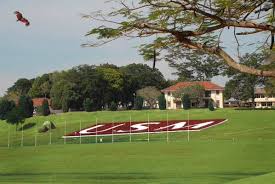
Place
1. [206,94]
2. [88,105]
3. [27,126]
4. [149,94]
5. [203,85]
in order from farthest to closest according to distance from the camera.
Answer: [206,94]
[149,94]
[203,85]
[88,105]
[27,126]

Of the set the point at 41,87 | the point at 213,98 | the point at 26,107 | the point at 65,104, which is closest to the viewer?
the point at 26,107

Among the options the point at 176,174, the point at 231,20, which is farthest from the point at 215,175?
the point at 231,20

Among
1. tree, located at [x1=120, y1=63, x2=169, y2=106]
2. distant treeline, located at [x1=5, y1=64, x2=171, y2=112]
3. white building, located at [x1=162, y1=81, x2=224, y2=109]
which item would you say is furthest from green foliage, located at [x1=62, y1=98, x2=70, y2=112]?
white building, located at [x1=162, y1=81, x2=224, y2=109]

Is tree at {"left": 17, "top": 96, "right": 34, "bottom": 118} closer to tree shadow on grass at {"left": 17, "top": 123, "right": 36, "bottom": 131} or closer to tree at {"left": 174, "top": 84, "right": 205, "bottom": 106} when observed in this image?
tree shadow on grass at {"left": 17, "top": 123, "right": 36, "bottom": 131}

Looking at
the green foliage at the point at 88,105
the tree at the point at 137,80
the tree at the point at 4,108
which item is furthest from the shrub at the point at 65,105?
the tree at the point at 137,80

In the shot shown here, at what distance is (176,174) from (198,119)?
132 ft

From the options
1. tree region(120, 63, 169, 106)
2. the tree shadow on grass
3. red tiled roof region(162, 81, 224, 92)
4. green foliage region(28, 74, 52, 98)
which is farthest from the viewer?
green foliage region(28, 74, 52, 98)

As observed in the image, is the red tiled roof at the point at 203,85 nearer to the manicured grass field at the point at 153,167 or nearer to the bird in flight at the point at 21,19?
the manicured grass field at the point at 153,167

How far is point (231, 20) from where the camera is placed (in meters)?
9.00

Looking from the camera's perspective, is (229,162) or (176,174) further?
(229,162)

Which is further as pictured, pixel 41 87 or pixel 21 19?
pixel 41 87

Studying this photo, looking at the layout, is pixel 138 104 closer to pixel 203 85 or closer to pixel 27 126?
pixel 203 85

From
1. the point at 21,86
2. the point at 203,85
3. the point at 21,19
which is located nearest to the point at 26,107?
the point at 203,85

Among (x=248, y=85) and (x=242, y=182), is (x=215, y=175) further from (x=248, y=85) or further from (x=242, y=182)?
(x=248, y=85)
